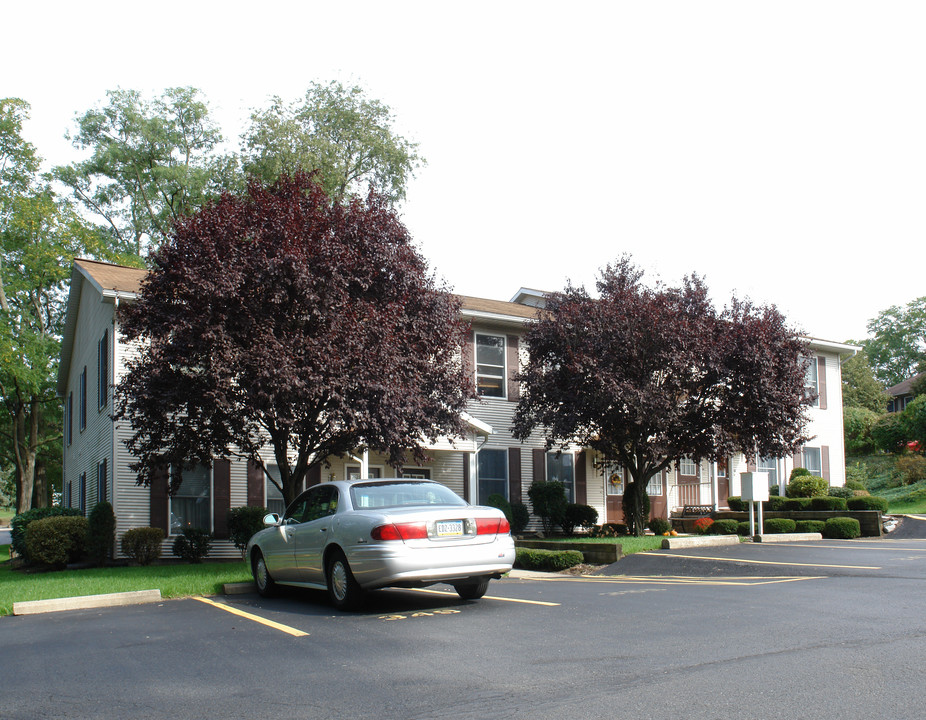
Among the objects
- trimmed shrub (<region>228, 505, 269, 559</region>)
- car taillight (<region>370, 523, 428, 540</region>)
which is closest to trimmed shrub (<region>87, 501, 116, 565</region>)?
trimmed shrub (<region>228, 505, 269, 559</region>)

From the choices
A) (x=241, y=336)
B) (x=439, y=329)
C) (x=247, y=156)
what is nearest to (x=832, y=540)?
(x=439, y=329)

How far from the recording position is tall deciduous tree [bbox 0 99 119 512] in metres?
36.2

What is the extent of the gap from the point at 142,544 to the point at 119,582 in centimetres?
513

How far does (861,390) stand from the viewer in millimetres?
63625

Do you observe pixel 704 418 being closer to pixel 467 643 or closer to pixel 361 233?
pixel 361 233

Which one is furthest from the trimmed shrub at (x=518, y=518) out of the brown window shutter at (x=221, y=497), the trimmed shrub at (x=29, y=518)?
the trimmed shrub at (x=29, y=518)

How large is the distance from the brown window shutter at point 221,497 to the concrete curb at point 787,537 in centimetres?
1216

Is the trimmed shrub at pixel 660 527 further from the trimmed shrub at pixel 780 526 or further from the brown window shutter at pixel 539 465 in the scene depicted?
the brown window shutter at pixel 539 465

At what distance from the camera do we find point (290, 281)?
14547 millimetres

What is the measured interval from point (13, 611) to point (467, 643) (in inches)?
257

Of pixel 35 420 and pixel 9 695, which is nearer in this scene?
pixel 9 695

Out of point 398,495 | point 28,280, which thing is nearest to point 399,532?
point 398,495

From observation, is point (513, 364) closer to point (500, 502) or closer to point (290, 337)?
point (500, 502)

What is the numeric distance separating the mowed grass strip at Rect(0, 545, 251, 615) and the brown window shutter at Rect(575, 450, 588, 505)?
12906 mm
